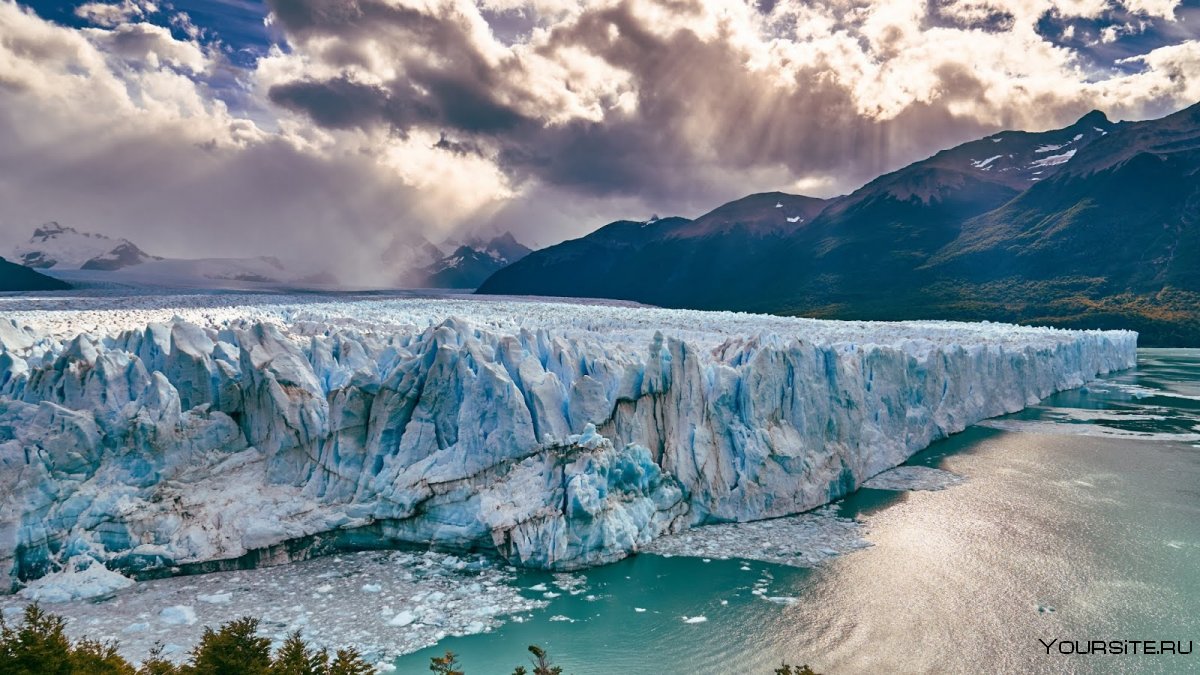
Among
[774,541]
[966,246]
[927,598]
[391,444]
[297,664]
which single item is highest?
[966,246]

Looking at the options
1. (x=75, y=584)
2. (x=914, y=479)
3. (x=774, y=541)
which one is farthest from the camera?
(x=914, y=479)

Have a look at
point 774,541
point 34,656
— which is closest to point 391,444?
point 34,656

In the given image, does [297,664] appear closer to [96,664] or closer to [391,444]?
[96,664]

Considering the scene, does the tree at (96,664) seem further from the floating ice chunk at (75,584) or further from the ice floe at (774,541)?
the ice floe at (774,541)

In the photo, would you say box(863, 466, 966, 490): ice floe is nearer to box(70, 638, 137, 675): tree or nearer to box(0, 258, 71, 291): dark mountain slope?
box(70, 638, 137, 675): tree

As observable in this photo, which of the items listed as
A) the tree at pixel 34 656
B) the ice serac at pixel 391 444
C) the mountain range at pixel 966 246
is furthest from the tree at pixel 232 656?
the mountain range at pixel 966 246

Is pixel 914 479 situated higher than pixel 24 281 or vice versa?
pixel 24 281
